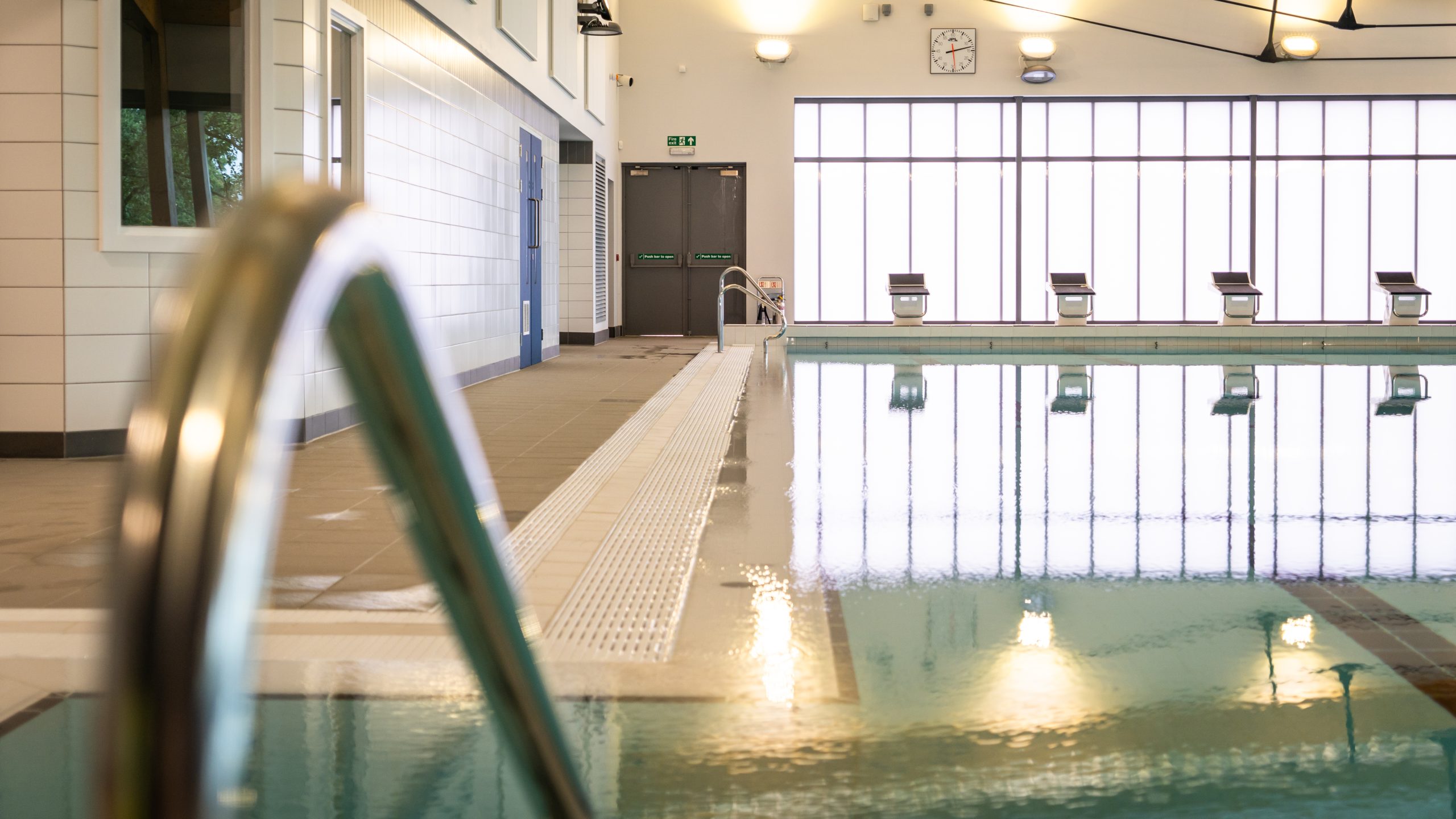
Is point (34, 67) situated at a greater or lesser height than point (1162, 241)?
lesser

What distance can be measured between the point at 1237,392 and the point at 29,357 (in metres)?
7.76

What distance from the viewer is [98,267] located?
5.68 m

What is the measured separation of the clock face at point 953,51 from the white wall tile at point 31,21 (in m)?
14.5

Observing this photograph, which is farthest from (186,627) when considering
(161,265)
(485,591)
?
(161,265)

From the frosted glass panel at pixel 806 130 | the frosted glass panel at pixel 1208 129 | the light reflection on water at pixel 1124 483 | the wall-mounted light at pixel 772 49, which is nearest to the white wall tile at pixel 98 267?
the light reflection on water at pixel 1124 483

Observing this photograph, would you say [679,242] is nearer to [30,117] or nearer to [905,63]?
[905,63]

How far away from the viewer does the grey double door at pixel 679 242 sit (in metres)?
18.8

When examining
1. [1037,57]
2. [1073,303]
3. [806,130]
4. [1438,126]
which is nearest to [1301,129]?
[1438,126]

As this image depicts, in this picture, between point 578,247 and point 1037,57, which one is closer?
point 578,247

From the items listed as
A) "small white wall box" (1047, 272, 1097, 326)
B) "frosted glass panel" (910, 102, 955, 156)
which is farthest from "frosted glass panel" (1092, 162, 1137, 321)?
"small white wall box" (1047, 272, 1097, 326)

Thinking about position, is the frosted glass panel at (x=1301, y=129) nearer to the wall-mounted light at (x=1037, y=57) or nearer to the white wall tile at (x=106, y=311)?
the wall-mounted light at (x=1037, y=57)

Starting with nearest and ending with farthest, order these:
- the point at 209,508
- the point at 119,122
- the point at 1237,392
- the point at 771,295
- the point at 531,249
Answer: the point at 209,508 → the point at 119,122 → the point at 1237,392 → the point at 531,249 → the point at 771,295

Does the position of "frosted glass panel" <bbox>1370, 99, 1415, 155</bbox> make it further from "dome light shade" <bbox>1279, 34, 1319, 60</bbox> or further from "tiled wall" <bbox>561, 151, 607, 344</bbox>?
"tiled wall" <bbox>561, 151, 607, 344</bbox>

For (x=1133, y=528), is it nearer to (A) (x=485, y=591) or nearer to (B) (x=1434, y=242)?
(A) (x=485, y=591)
